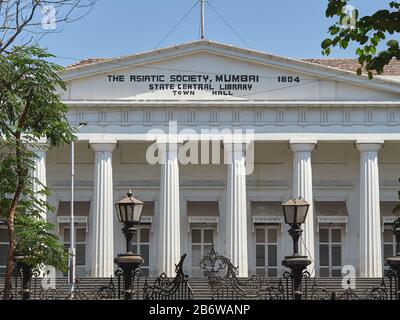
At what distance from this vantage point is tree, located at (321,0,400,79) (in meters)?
13.0

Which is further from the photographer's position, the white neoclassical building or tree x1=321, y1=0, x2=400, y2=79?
the white neoclassical building

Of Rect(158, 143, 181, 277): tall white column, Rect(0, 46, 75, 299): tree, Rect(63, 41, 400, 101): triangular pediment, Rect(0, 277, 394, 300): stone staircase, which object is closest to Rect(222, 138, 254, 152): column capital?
Rect(63, 41, 400, 101): triangular pediment

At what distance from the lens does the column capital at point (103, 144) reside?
47.8 meters

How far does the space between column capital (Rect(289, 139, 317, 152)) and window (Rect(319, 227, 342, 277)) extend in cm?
520

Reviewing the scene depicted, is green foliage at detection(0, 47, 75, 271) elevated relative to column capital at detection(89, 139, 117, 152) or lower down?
lower down

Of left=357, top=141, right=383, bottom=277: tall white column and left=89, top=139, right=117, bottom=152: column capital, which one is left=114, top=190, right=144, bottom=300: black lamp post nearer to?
left=89, top=139, right=117, bottom=152: column capital

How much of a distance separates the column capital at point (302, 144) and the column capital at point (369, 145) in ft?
6.49

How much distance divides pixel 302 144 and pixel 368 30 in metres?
34.5

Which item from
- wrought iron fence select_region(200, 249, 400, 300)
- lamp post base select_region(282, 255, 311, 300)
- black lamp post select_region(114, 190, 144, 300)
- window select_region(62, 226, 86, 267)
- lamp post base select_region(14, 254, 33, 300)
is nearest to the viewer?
lamp post base select_region(14, 254, 33, 300)

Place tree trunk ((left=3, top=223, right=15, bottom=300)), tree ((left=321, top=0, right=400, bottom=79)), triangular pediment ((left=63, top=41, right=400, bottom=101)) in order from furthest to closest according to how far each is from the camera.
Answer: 1. triangular pediment ((left=63, top=41, right=400, bottom=101))
2. tree trunk ((left=3, top=223, right=15, bottom=300))
3. tree ((left=321, top=0, right=400, bottom=79))

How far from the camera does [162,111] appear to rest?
157 feet

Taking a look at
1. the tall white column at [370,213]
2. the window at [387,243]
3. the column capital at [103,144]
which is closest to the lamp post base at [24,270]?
the column capital at [103,144]

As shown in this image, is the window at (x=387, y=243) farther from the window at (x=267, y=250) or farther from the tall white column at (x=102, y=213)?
the tall white column at (x=102, y=213)
